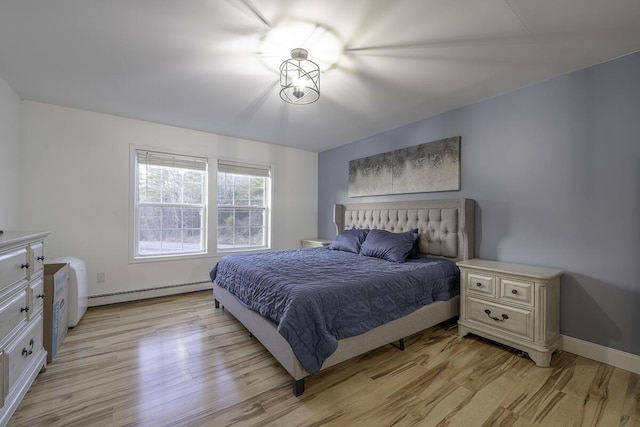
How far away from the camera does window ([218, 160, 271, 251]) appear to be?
174 inches

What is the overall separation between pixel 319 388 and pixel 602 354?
230cm

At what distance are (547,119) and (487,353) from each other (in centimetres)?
218

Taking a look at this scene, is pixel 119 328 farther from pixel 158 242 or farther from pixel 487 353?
pixel 487 353

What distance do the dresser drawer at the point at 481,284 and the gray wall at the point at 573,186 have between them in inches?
19.2

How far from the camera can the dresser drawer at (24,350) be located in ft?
5.01

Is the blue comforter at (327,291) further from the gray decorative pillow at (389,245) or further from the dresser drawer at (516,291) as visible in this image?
the dresser drawer at (516,291)

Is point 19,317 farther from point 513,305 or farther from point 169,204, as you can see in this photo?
point 513,305

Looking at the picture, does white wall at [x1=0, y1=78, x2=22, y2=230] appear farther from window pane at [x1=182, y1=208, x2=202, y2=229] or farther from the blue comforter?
the blue comforter

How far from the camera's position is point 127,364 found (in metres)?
2.14

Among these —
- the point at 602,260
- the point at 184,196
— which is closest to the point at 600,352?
the point at 602,260

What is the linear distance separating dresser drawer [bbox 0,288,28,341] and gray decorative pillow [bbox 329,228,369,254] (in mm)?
2987

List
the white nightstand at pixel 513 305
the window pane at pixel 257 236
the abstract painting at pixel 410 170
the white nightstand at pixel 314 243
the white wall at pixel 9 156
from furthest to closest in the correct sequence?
the window pane at pixel 257 236 < the white nightstand at pixel 314 243 < the abstract painting at pixel 410 170 < the white wall at pixel 9 156 < the white nightstand at pixel 513 305

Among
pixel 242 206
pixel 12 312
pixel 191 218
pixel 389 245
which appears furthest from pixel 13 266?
pixel 242 206

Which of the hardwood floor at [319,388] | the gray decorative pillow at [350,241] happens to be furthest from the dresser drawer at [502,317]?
the gray decorative pillow at [350,241]
